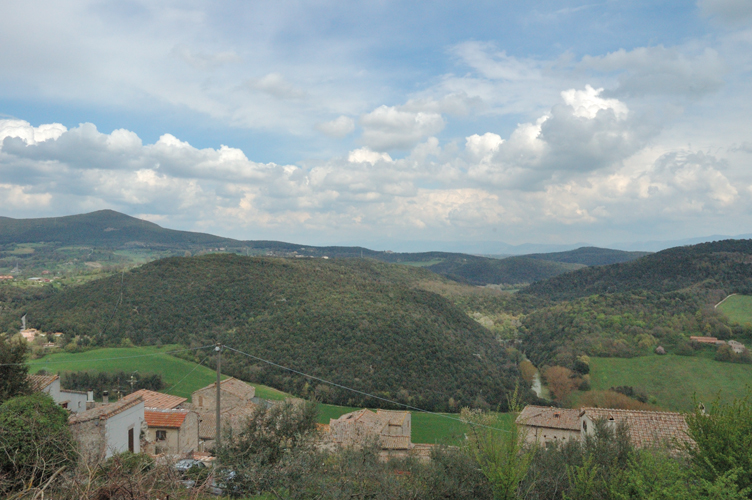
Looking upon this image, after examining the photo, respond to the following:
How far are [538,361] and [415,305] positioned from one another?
19.1 meters

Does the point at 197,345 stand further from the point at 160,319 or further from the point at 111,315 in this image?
the point at 111,315

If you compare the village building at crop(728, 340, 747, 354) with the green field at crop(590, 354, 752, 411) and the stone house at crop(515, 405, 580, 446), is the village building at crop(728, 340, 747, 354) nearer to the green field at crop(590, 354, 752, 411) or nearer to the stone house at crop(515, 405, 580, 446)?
the green field at crop(590, 354, 752, 411)

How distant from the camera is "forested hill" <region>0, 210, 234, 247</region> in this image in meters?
139

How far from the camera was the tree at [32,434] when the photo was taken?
973cm

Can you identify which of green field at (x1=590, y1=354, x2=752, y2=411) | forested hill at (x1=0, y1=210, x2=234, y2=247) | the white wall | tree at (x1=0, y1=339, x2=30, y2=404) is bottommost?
green field at (x1=590, y1=354, x2=752, y2=411)

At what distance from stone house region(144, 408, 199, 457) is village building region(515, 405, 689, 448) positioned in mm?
16964

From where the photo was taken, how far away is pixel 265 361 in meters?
41.8

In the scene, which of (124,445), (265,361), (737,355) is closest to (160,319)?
(265,361)

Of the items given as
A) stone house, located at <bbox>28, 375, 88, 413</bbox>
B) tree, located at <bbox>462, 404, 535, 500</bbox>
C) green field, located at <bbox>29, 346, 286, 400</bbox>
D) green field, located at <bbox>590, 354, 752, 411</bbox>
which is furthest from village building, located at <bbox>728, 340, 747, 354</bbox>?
stone house, located at <bbox>28, 375, 88, 413</bbox>

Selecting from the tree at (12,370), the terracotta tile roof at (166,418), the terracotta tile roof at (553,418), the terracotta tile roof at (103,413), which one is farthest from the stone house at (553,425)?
the tree at (12,370)

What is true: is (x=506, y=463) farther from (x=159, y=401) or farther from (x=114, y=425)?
(x=159, y=401)

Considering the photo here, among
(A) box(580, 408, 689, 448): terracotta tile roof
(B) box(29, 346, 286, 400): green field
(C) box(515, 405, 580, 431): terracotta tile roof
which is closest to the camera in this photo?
(A) box(580, 408, 689, 448): terracotta tile roof

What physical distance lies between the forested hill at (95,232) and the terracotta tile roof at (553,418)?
453 ft

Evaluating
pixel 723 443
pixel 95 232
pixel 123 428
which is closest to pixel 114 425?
pixel 123 428
